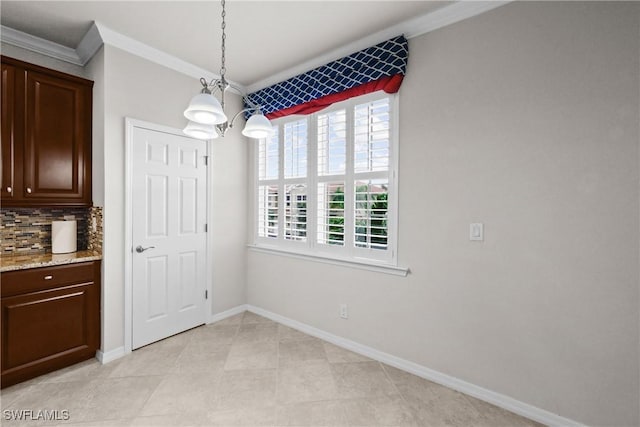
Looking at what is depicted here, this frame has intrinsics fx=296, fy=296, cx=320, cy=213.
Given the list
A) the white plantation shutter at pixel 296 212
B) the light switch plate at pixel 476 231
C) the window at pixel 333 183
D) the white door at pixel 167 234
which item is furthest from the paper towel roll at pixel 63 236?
the light switch plate at pixel 476 231

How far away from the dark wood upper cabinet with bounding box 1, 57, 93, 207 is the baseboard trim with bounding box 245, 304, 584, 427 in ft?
7.93

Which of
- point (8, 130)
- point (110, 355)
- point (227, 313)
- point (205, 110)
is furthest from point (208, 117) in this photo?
point (227, 313)

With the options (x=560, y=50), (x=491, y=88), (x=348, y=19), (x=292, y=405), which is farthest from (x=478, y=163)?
(x=292, y=405)

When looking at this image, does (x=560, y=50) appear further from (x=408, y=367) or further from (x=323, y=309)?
(x=323, y=309)

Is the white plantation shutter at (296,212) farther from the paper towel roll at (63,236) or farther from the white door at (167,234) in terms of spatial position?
the paper towel roll at (63,236)

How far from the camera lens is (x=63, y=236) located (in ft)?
8.36

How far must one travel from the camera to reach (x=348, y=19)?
223 centimetres

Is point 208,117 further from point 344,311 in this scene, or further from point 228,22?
point 344,311

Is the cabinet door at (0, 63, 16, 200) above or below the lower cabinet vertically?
above

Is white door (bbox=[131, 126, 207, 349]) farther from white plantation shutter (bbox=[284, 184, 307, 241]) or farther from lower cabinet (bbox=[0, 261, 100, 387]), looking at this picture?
white plantation shutter (bbox=[284, 184, 307, 241])

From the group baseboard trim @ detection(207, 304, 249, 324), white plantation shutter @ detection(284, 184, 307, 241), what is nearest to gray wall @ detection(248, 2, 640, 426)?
white plantation shutter @ detection(284, 184, 307, 241)

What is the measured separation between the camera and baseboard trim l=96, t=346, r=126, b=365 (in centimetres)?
244

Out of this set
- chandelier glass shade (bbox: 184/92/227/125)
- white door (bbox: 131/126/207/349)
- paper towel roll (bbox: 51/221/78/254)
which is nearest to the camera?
chandelier glass shade (bbox: 184/92/227/125)

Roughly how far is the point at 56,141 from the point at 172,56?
4.02 feet
